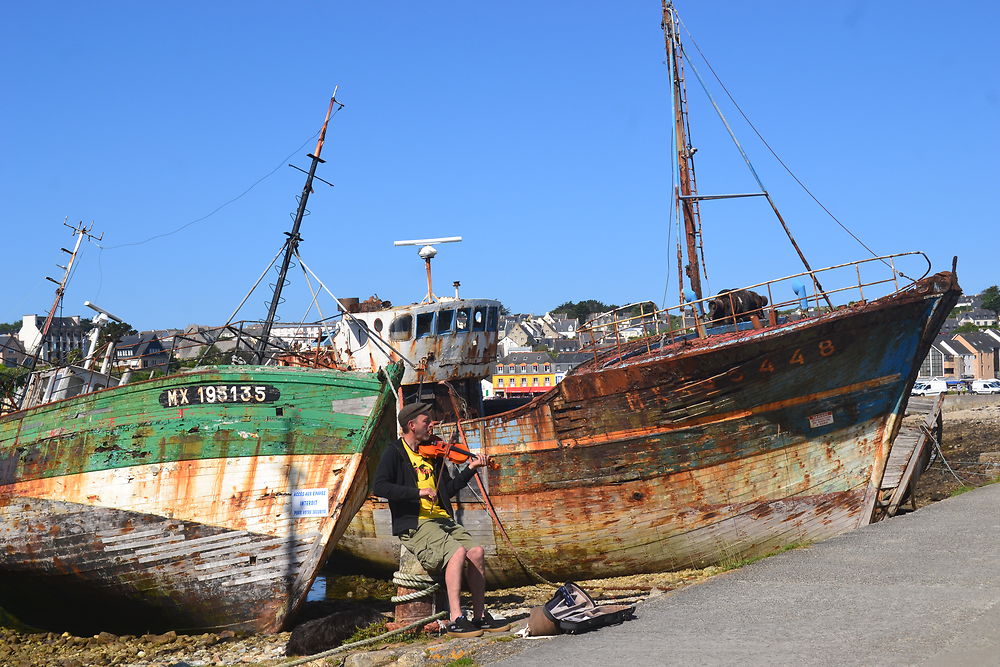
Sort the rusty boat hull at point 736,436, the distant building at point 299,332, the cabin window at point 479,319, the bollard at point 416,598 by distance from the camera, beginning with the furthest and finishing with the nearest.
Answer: the cabin window at point 479,319
the distant building at point 299,332
the rusty boat hull at point 736,436
the bollard at point 416,598

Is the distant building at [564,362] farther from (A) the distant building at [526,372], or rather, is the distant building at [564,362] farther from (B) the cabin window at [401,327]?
(B) the cabin window at [401,327]

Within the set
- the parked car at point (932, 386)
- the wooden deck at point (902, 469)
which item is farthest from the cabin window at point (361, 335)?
the parked car at point (932, 386)

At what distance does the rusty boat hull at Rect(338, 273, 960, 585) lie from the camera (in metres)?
12.5

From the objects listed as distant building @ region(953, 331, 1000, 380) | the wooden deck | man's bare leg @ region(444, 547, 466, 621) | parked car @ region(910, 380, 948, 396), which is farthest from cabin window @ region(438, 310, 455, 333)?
distant building @ region(953, 331, 1000, 380)

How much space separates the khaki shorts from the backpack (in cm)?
95

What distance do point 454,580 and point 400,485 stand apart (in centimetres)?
90

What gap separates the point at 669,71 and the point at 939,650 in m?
16.1

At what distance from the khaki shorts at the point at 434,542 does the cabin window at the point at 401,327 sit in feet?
24.9

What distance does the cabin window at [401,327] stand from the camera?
15.3 metres

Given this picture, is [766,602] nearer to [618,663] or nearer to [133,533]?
[618,663]

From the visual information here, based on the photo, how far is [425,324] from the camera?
50.8 ft

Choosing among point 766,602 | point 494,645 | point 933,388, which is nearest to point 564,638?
point 494,645

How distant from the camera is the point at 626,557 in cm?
1331

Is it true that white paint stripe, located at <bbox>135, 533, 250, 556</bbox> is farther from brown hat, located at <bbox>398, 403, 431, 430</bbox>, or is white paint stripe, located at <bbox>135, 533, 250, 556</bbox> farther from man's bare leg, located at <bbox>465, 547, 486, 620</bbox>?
man's bare leg, located at <bbox>465, 547, 486, 620</bbox>
